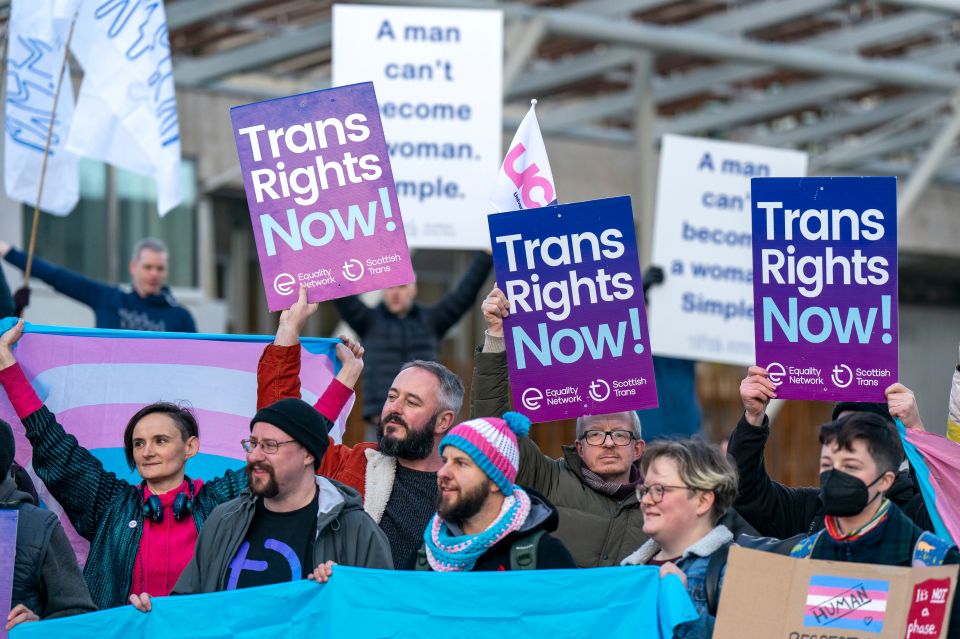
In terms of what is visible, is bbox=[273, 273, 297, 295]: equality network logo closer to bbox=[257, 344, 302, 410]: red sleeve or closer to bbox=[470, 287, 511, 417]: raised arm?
bbox=[257, 344, 302, 410]: red sleeve

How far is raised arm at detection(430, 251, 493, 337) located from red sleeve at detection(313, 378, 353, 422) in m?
3.30

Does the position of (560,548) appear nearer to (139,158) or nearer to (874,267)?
(874,267)

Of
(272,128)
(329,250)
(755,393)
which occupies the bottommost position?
(755,393)

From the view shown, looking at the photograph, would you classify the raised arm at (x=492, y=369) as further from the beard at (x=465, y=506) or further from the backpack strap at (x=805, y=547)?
the backpack strap at (x=805, y=547)

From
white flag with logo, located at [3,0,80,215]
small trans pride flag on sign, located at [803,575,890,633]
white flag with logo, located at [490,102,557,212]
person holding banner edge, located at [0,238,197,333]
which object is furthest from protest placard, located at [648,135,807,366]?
small trans pride flag on sign, located at [803,575,890,633]

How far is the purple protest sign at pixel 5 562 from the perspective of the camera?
5.46 metres

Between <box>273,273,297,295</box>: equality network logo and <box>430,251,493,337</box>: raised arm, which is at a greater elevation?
<box>430,251,493,337</box>: raised arm

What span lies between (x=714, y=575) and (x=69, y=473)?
2.41m

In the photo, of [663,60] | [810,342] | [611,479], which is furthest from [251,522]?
[663,60]

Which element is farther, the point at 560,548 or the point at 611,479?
the point at 611,479

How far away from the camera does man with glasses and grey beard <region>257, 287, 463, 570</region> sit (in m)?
6.32

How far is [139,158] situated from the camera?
334 inches

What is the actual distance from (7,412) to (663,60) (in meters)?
12.9

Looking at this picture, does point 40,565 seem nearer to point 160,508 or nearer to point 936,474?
point 160,508
